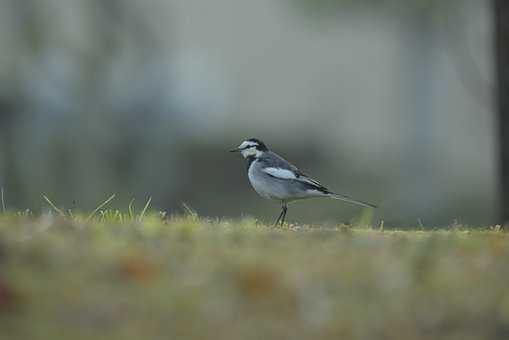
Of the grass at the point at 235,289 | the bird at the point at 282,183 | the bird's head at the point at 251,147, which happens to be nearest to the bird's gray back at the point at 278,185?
the bird at the point at 282,183

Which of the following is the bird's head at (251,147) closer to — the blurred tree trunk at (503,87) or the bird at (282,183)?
the bird at (282,183)

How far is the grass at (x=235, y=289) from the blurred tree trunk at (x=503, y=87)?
5847mm

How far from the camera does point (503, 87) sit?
12.1 meters

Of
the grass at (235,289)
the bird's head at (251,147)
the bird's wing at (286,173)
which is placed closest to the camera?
the grass at (235,289)

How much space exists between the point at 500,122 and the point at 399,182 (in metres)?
16.1

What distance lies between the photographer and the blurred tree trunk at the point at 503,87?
12.0 m

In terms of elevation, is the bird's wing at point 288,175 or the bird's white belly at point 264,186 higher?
the bird's wing at point 288,175

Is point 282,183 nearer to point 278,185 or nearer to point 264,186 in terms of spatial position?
point 278,185

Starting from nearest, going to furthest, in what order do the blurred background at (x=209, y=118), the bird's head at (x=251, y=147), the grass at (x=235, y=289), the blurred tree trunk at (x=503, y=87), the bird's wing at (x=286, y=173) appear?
1. the grass at (x=235, y=289)
2. the bird's wing at (x=286, y=173)
3. the bird's head at (x=251, y=147)
4. the blurred tree trunk at (x=503, y=87)
5. the blurred background at (x=209, y=118)

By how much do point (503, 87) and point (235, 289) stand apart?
7.35 m

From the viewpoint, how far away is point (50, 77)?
78.7 ft

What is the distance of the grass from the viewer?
16.6 feet

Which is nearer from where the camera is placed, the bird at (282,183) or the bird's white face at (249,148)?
the bird at (282,183)

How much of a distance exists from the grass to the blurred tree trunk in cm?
585
